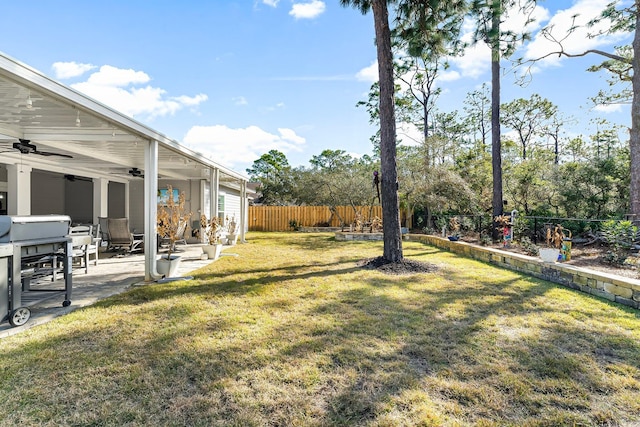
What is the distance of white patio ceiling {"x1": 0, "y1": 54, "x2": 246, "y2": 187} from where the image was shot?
10.0 feet

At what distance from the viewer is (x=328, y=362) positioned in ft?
7.95

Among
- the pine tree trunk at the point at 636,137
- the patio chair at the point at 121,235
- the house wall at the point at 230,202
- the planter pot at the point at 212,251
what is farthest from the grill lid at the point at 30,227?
the pine tree trunk at the point at 636,137

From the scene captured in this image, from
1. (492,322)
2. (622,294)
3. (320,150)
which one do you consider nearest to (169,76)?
(492,322)

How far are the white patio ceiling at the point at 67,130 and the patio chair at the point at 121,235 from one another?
154 centimetres

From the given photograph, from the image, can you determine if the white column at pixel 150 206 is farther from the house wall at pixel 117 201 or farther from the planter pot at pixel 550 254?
the house wall at pixel 117 201

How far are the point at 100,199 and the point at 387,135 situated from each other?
8735 millimetres

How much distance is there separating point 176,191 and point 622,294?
11652 millimetres

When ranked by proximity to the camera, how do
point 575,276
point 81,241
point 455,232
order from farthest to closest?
point 455,232 < point 81,241 < point 575,276

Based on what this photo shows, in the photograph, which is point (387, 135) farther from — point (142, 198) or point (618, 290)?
point (142, 198)

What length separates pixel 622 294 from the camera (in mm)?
4051

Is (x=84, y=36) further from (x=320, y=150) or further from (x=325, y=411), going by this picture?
(x=320, y=150)

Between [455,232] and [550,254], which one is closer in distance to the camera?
[550,254]

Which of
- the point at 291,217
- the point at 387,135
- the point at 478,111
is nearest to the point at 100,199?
the point at 387,135

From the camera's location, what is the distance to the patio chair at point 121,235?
7.50 metres
